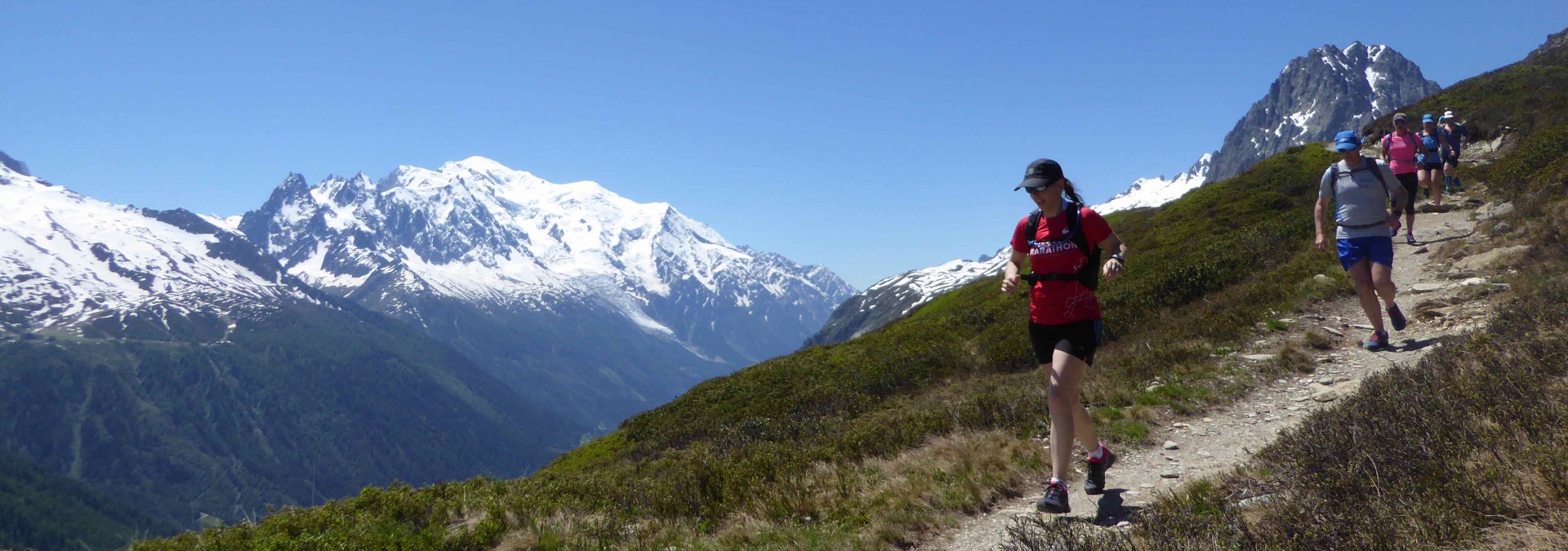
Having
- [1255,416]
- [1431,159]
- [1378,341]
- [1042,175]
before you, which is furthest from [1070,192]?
[1431,159]

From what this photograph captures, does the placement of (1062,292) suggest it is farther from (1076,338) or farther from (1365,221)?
(1365,221)

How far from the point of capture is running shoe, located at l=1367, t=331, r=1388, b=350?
10133 millimetres

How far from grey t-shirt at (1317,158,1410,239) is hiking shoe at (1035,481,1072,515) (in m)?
6.80

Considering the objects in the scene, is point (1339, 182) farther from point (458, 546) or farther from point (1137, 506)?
point (458, 546)

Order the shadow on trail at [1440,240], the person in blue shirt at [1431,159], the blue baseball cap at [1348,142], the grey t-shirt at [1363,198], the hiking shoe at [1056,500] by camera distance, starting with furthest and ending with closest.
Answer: the person in blue shirt at [1431,159] < the shadow on trail at [1440,240] < the blue baseball cap at [1348,142] < the grey t-shirt at [1363,198] < the hiking shoe at [1056,500]

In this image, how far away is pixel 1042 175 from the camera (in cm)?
604

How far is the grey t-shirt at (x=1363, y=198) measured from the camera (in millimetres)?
9805

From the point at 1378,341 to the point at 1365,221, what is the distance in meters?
1.72

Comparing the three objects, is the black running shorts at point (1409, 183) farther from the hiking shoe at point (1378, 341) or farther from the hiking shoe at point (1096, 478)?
the hiking shoe at point (1096, 478)

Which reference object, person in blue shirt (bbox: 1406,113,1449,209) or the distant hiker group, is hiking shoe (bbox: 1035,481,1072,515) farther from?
person in blue shirt (bbox: 1406,113,1449,209)

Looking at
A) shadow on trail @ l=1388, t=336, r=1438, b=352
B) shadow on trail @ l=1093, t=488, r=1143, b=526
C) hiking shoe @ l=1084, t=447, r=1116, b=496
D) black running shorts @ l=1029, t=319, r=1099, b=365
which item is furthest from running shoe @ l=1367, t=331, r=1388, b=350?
black running shorts @ l=1029, t=319, r=1099, b=365

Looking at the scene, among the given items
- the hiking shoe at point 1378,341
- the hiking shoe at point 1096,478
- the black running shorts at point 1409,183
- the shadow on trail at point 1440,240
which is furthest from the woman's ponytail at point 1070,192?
the shadow on trail at point 1440,240

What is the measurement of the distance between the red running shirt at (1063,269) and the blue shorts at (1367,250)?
6.57 metres

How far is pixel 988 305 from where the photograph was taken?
2356 cm
